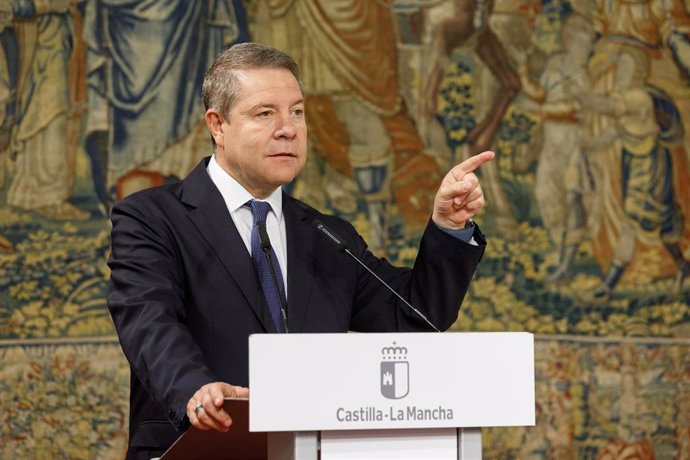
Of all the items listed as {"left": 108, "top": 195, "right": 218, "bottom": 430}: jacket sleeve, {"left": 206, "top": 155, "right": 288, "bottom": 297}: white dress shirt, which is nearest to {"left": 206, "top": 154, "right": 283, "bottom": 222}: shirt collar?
{"left": 206, "top": 155, "right": 288, "bottom": 297}: white dress shirt

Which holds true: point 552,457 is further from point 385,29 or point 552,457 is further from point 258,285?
point 258,285

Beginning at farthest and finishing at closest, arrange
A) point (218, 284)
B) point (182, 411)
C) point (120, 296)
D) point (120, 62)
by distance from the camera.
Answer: point (120, 62) < point (218, 284) < point (120, 296) < point (182, 411)

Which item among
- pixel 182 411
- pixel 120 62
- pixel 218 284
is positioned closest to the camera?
pixel 182 411

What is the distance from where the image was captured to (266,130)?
3488 mm

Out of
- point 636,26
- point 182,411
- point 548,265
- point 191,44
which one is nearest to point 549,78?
point 636,26

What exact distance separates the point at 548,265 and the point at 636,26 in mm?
1609

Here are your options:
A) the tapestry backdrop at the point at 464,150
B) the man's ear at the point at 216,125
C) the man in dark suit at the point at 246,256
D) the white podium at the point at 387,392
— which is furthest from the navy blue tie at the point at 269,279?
the tapestry backdrop at the point at 464,150

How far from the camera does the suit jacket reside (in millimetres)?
2943

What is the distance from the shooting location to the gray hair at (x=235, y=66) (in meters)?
3.53

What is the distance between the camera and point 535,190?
269 inches

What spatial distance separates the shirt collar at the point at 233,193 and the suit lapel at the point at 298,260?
5 cm

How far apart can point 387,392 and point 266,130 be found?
1377mm

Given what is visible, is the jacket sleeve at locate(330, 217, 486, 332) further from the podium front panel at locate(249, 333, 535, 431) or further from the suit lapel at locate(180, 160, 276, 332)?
the podium front panel at locate(249, 333, 535, 431)

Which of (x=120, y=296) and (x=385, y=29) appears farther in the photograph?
(x=385, y=29)
